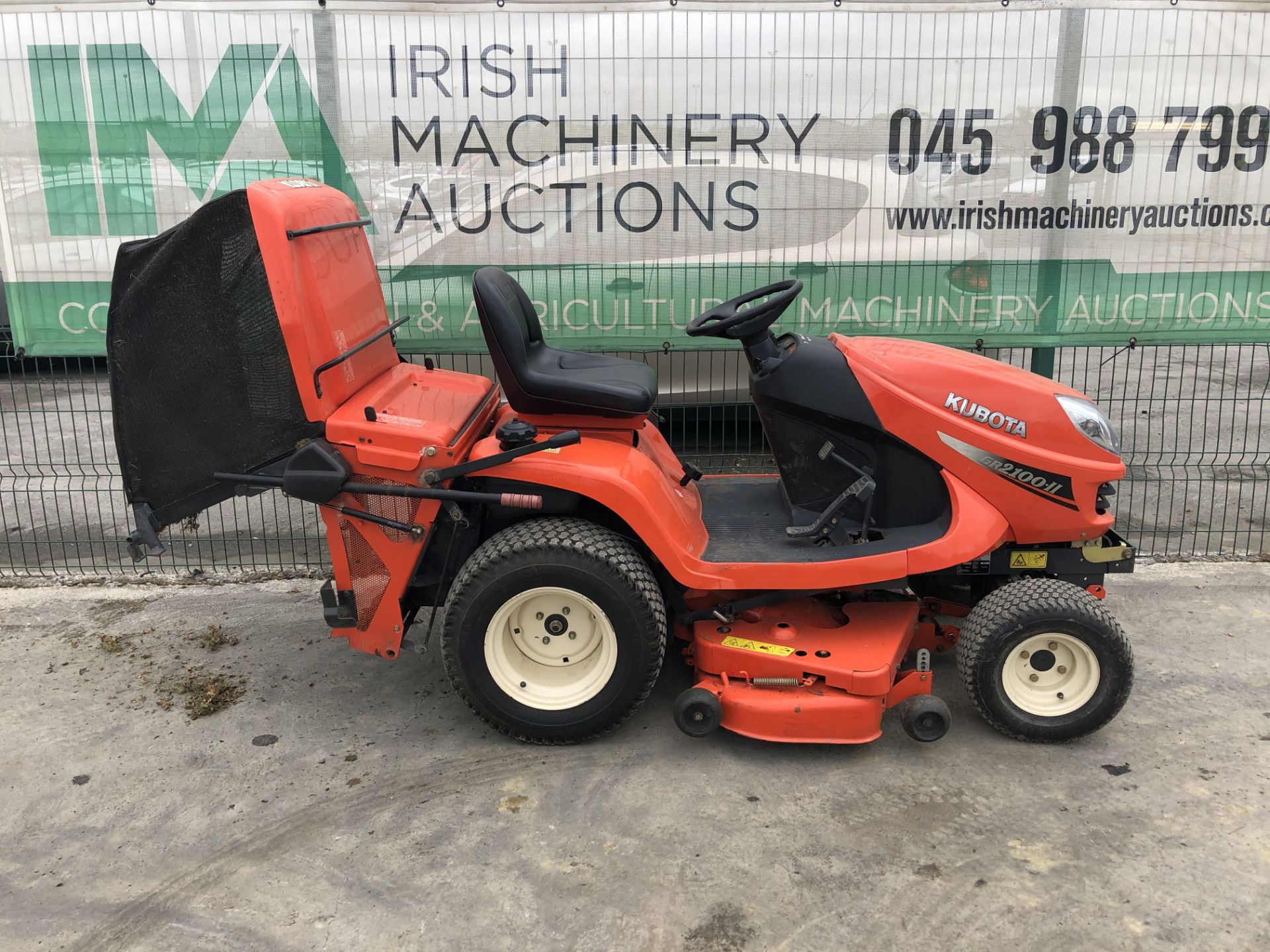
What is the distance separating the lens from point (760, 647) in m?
3.53

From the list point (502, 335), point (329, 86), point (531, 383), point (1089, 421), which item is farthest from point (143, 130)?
point (1089, 421)

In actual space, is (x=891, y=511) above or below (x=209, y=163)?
below

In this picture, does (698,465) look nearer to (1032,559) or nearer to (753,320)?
(753,320)

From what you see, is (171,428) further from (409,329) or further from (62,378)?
(62,378)

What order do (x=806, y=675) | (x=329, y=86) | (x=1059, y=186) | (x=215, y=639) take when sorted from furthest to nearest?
(x=1059, y=186) → (x=329, y=86) → (x=215, y=639) → (x=806, y=675)

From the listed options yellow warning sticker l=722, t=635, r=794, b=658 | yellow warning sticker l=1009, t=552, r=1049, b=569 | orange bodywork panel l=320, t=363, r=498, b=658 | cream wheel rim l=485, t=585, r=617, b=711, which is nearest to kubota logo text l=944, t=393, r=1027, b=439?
yellow warning sticker l=1009, t=552, r=1049, b=569

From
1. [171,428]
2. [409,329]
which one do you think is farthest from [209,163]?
[171,428]

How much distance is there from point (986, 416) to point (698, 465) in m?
2.67

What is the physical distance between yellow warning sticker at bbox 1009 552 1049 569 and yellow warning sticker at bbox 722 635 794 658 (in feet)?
3.02

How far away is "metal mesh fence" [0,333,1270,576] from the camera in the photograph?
5.53m

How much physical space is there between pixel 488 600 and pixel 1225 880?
235cm

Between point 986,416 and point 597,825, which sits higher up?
point 986,416

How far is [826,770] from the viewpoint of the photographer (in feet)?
11.2

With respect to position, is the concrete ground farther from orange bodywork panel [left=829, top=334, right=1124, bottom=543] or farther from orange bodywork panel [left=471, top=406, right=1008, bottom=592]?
orange bodywork panel [left=829, top=334, right=1124, bottom=543]
